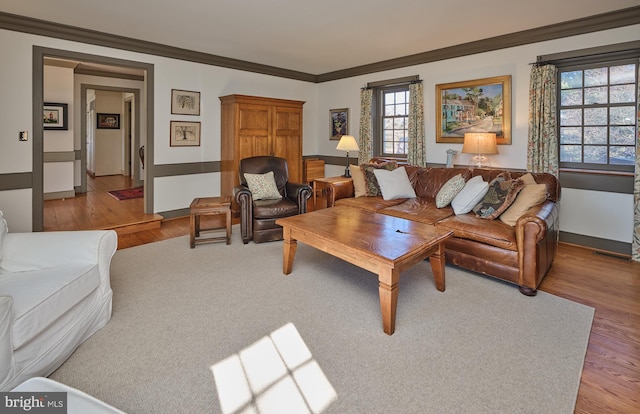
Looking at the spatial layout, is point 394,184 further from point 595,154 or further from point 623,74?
point 623,74

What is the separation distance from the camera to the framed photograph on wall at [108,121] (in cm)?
985

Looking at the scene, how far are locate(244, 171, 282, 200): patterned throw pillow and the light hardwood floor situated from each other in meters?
1.15

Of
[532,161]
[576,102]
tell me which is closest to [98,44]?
[532,161]

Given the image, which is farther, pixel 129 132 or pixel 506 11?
pixel 129 132

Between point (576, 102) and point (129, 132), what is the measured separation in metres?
10.4

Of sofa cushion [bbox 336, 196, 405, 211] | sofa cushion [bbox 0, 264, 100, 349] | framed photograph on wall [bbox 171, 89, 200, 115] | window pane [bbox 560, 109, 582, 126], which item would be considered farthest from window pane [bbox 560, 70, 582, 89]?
sofa cushion [bbox 0, 264, 100, 349]

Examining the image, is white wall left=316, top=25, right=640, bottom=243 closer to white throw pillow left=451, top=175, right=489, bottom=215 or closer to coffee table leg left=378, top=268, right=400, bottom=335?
white throw pillow left=451, top=175, right=489, bottom=215

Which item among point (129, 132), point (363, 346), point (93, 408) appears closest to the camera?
point (93, 408)

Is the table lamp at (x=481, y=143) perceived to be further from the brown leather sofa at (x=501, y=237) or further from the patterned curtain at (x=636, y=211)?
the patterned curtain at (x=636, y=211)

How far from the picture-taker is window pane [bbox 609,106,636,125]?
153 inches

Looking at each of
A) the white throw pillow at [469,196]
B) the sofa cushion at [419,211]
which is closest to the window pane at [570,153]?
the white throw pillow at [469,196]

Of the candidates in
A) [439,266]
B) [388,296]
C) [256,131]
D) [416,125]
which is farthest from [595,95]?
[256,131]

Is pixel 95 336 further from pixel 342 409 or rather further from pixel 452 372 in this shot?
pixel 452 372

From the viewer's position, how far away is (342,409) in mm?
1677
